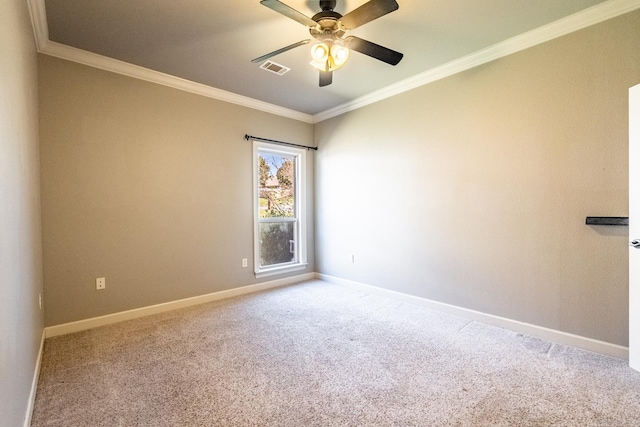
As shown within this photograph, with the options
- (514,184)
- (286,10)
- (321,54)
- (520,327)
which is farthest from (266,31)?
(520,327)

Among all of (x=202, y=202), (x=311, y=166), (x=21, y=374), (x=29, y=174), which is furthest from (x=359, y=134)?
(x=21, y=374)

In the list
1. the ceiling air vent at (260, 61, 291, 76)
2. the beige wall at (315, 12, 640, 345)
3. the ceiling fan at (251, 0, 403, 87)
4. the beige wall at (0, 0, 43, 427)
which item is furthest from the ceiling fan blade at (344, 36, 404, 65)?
the beige wall at (0, 0, 43, 427)

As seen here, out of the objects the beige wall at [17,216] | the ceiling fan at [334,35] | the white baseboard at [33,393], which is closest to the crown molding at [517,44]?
the ceiling fan at [334,35]

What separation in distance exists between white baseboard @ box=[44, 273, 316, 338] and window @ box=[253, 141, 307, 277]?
185mm

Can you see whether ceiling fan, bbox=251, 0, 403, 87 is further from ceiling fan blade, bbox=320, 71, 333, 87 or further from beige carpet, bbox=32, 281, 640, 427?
beige carpet, bbox=32, 281, 640, 427

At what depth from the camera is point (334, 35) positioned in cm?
218

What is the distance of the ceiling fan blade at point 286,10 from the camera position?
1.75m

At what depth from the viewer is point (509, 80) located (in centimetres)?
268

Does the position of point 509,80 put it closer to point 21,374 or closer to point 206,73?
point 206,73

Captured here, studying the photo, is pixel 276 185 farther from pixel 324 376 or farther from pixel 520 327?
pixel 520 327

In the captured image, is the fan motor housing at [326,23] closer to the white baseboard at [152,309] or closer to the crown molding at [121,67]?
the crown molding at [121,67]

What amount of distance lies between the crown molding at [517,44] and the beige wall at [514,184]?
2.4 inches

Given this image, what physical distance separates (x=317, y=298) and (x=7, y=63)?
327cm

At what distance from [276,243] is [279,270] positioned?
0.41 meters
